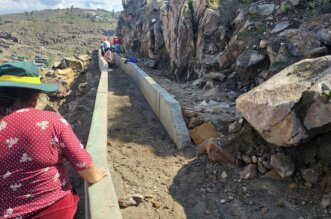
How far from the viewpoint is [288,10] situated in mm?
8461

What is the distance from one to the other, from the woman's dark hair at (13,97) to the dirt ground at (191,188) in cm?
183

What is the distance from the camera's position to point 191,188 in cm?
460

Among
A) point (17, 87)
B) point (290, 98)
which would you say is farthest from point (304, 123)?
point (17, 87)

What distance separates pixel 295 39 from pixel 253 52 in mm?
1135

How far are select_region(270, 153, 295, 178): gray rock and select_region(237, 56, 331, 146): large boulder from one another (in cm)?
18

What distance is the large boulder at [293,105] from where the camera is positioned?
390 cm

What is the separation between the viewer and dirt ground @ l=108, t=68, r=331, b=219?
13.0 feet

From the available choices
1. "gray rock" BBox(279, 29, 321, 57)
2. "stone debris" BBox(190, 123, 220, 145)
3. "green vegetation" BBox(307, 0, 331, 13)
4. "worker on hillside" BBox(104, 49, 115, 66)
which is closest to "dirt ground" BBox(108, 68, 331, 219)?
"stone debris" BBox(190, 123, 220, 145)

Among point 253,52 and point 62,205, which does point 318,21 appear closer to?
point 253,52

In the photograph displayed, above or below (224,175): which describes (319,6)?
above

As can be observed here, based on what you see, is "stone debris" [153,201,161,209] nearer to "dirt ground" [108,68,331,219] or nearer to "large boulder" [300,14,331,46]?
"dirt ground" [108,68,331,219]

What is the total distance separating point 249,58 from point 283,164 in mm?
4008

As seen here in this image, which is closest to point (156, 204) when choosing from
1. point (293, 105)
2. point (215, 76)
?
point (293, 105)

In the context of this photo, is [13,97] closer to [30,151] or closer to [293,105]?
[30,151]
